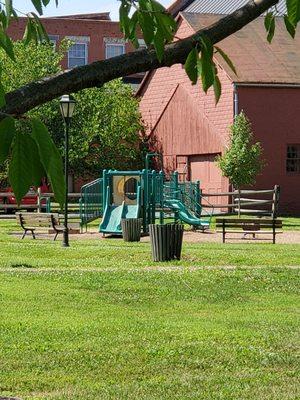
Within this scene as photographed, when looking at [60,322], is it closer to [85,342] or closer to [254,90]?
[85,342]

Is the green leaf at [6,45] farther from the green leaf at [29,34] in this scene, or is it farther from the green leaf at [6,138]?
the green leaf at [29,34]

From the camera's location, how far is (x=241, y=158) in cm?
4447

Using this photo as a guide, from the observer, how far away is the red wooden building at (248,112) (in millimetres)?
47938

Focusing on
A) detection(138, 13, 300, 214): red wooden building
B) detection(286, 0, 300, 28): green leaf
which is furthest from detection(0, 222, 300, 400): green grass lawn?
detection(138, 13, 300, 214): red wooden building

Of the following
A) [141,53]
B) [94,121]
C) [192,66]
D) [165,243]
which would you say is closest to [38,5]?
[141,53]

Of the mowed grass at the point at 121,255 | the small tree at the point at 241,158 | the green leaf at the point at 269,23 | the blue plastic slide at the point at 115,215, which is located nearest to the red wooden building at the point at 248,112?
the small tree at the point at 241,158

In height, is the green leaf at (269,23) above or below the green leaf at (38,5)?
above

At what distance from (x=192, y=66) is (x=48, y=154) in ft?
3.47

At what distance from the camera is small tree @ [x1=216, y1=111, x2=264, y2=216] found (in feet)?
146

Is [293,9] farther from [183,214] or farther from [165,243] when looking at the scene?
[183,214]

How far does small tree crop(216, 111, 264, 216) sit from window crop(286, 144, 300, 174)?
3535 millimetres

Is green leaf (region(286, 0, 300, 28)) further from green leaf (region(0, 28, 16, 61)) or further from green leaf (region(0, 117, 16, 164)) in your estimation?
green leaf (region(0, 117, 16, 164))

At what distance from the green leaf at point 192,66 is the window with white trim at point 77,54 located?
60.1 metres

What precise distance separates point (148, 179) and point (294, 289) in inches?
695
